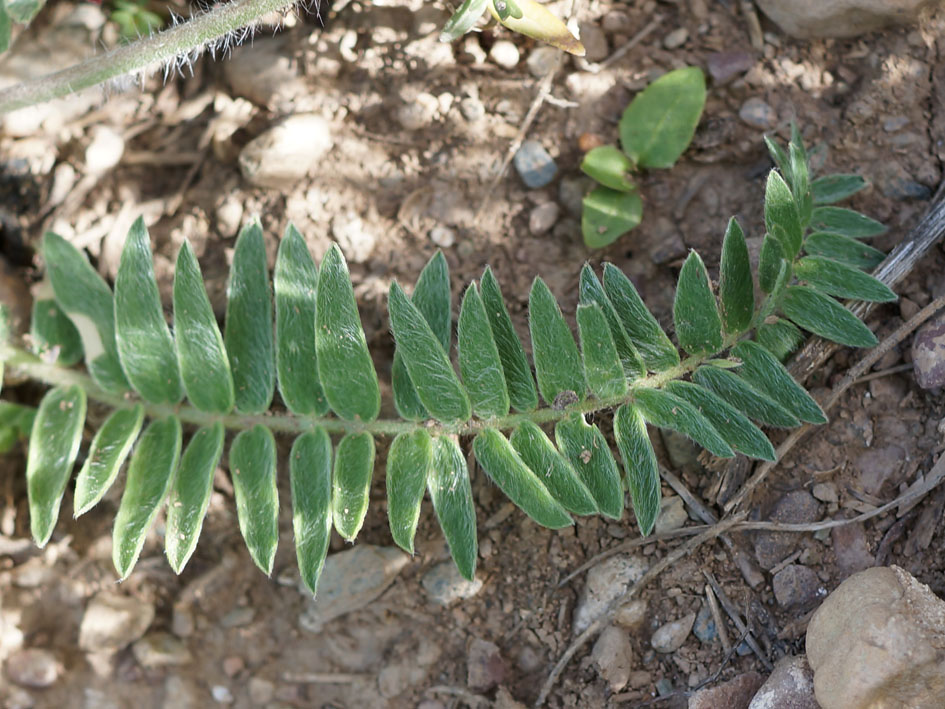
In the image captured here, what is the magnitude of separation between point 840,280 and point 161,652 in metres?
2.57

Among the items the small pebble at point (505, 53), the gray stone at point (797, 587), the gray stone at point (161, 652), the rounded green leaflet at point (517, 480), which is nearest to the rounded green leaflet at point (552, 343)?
the rounded green leaflet at point (517, 480)

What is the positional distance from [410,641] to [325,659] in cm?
32

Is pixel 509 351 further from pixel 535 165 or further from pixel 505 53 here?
pixel 505 53

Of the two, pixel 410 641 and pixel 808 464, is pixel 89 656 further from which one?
pixel 808 464

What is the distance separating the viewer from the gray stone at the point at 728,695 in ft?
7.93

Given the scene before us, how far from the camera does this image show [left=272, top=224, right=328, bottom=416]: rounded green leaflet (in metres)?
2.70

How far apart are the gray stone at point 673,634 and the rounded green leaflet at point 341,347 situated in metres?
1.07

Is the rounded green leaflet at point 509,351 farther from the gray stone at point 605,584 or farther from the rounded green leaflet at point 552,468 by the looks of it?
the gray stone at point 605,584

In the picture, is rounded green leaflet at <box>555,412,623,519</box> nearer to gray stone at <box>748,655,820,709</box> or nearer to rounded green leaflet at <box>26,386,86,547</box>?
gray stone at <box>748,655,820,709</box>

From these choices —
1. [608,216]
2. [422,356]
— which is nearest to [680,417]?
[422,356]

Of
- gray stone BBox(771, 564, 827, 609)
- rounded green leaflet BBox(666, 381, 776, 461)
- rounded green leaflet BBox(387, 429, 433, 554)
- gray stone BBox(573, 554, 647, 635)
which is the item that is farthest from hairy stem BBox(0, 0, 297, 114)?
gray stone BBox(771, 564, 827, 609)

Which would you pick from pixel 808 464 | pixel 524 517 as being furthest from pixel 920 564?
pixel 524 517

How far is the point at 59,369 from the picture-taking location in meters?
3.11

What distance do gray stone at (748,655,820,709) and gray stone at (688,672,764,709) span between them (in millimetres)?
45
